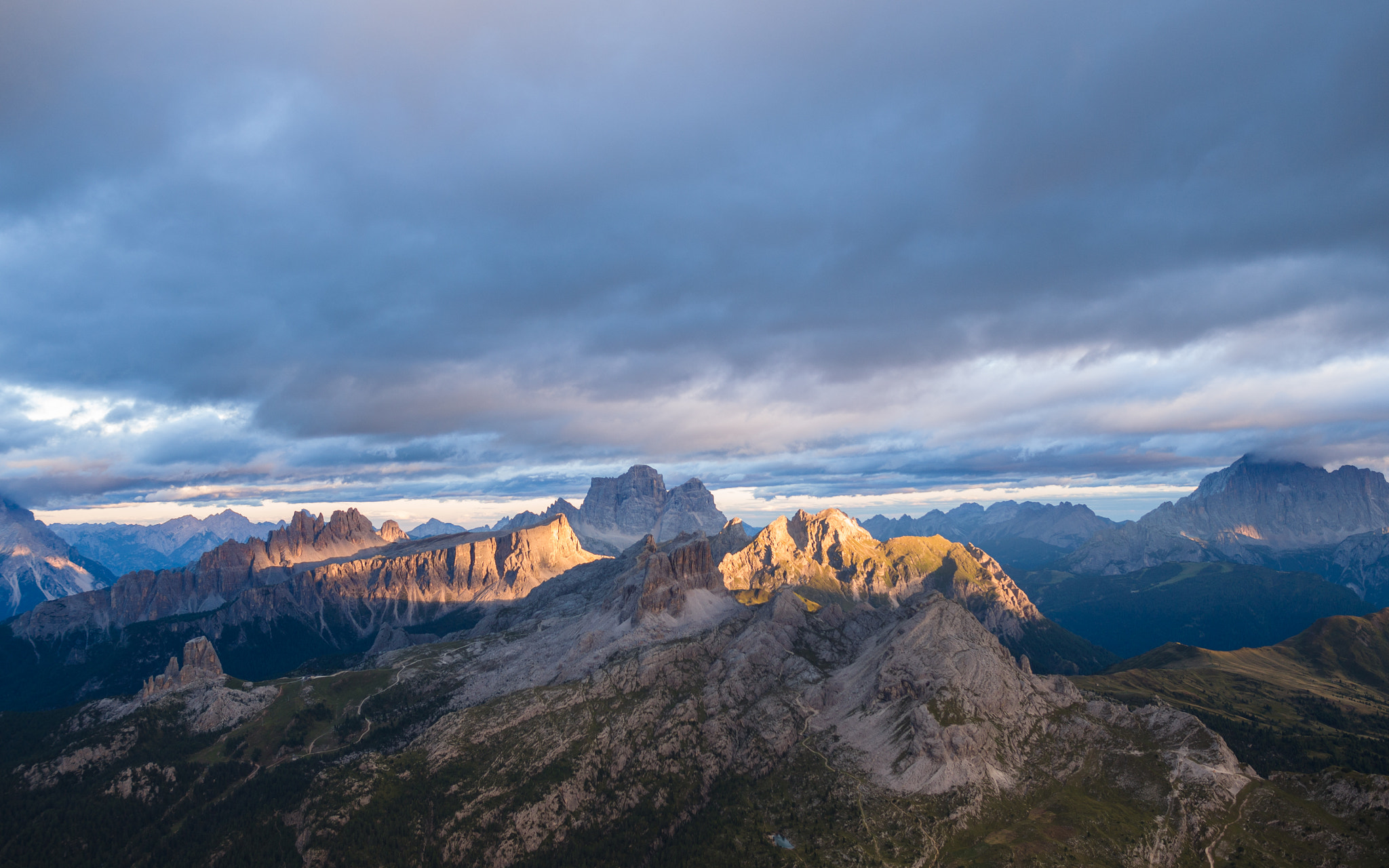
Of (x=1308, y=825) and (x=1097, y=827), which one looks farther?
(x=1097, y=827)

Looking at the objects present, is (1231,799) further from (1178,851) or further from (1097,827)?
(1097,827)

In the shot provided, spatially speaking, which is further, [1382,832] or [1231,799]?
[1231,799]

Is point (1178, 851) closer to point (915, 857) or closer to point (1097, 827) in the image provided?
point (1097, 827)

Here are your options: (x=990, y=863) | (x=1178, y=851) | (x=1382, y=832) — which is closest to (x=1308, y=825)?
(x=1382, y=832)

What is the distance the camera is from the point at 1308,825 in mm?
183750

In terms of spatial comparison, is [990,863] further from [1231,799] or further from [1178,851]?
[1231,799]

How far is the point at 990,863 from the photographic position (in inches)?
7421

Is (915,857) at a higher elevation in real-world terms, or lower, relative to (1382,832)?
lower

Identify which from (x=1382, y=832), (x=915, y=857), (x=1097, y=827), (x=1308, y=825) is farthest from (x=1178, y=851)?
(x=915, y=857)

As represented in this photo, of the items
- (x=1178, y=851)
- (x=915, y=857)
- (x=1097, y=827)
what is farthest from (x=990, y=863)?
(x=1178, y=851)

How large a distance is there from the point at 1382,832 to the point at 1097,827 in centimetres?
6475

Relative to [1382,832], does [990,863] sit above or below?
below

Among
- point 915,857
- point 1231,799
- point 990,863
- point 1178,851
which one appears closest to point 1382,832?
point 1231,799

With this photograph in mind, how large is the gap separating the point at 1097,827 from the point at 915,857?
51620 millimetres
